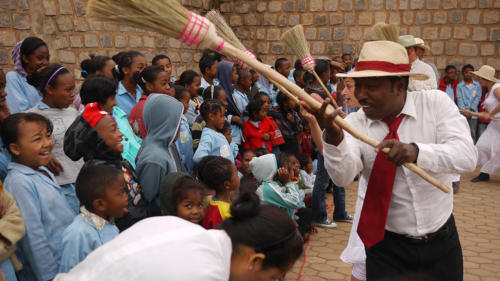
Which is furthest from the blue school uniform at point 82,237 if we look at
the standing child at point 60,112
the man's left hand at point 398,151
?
the man's left hand at point 398,151

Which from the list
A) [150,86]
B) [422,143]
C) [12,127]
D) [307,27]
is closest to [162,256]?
[422,143]

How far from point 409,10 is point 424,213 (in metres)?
11.0

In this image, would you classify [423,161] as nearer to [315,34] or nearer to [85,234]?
[85,234]

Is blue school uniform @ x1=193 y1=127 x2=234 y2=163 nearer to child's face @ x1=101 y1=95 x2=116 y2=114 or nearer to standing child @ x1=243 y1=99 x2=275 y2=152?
child's face @ x1=101 y1=95 x2=116 y2=114

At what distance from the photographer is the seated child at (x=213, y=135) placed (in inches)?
179

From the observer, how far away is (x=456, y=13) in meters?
11.8

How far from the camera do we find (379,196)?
2.46 m

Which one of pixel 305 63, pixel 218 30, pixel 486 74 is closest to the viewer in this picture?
pixel 218 30

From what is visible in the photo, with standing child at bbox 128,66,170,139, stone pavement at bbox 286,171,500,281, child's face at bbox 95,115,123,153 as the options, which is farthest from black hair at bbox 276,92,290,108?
child's face at bbox 95,115,123,153

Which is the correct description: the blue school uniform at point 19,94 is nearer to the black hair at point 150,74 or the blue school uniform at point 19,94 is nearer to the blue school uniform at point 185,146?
the black hair at point 150,74

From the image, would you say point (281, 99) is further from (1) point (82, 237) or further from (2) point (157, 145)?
(1) point (82, 237)

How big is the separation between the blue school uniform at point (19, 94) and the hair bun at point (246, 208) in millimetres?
3398

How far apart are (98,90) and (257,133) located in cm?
270

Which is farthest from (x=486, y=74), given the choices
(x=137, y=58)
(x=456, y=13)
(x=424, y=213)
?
(x=424, y=213)
